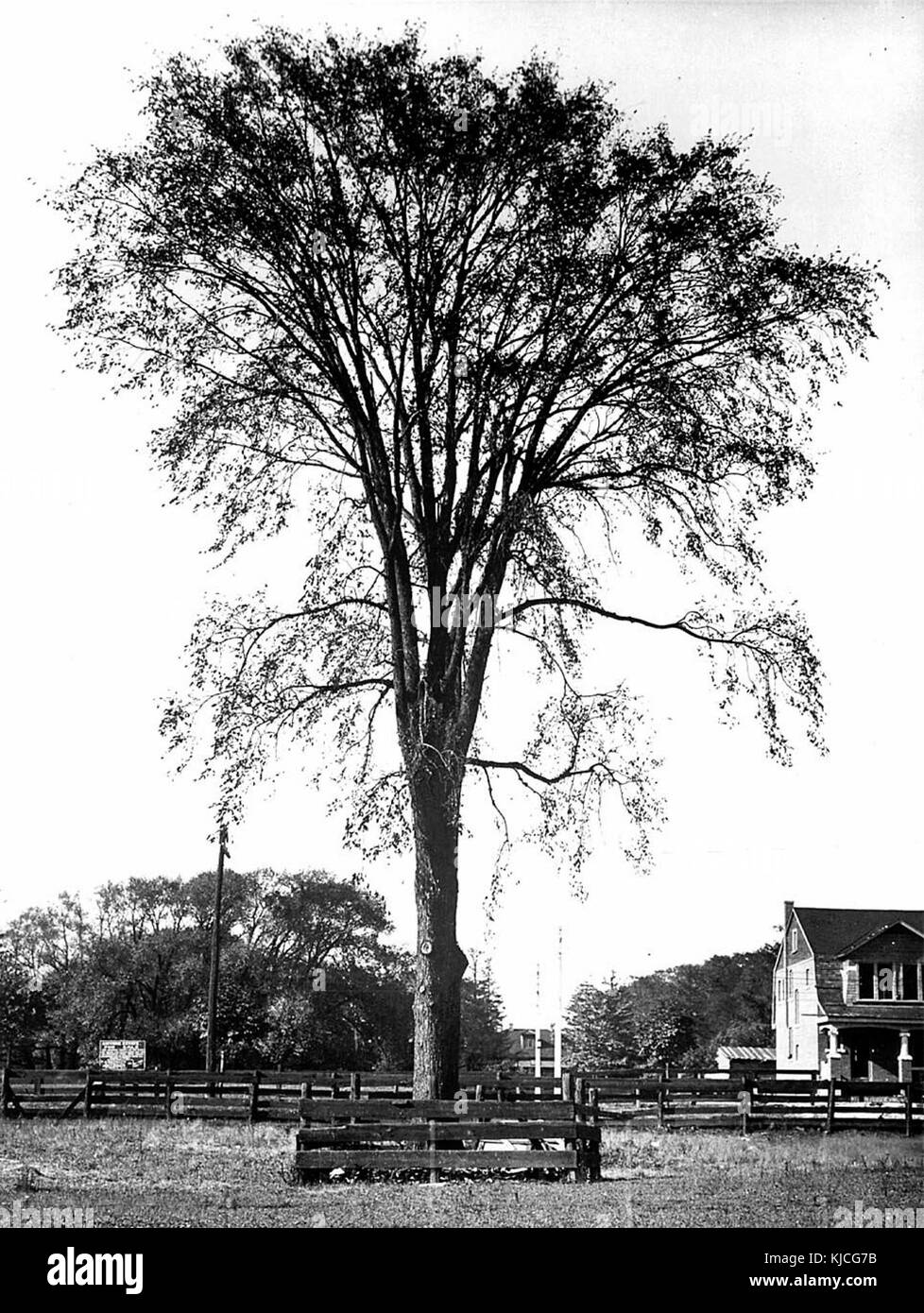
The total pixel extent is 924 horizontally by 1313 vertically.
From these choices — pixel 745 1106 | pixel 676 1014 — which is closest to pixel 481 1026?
pixel 676 1014

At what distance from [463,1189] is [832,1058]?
109ft

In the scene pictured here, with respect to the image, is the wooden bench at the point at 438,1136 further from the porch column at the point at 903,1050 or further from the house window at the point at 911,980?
the house window at the point at 911,980

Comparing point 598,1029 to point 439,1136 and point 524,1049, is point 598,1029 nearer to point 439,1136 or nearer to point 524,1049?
point 524,1049

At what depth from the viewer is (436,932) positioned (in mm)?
14617

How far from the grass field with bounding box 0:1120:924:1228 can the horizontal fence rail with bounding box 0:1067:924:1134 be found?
15.3 feet

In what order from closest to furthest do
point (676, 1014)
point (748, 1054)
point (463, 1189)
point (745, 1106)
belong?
point (463, 1189)
point (745, 1106)
point (748, 1054)
point (676, 1014)

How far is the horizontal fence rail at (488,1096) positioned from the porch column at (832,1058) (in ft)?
42.0

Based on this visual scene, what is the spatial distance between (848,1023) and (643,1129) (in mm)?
A: 19505

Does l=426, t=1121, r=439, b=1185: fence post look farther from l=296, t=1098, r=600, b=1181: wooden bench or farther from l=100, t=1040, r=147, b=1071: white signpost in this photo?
l=100, t=1040, r=147, b=1071: white signpost

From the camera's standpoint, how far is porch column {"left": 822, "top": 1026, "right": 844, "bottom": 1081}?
42.8m

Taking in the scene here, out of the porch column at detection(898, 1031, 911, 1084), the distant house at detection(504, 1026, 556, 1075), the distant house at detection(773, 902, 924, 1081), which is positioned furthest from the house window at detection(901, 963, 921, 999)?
the distant house at detection(504, 1026, 556, 1075)

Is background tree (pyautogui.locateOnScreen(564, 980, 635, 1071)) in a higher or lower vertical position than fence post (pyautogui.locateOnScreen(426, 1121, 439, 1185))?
lower

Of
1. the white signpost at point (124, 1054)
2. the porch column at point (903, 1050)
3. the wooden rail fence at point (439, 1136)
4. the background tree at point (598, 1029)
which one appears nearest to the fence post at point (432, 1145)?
the wooden rail fence at point (439, 1136)

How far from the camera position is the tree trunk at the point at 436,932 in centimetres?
1455
